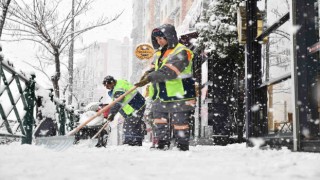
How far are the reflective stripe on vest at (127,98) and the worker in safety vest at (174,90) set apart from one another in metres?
2.15

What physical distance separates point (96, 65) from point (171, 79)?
9953cm

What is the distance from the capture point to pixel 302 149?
368 centimetres

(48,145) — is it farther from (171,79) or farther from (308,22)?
(308,22)

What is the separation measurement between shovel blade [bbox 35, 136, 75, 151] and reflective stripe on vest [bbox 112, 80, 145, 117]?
247cm

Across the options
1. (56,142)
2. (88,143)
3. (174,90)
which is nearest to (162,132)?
(174,90)

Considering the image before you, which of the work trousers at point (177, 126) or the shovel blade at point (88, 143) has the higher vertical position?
the work trousers at point (177, 126)

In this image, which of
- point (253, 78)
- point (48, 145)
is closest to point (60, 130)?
point (48, 145)

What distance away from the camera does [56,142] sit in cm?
481

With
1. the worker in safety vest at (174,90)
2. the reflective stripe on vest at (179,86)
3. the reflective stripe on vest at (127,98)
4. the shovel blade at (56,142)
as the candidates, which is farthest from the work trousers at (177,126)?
the reflective stripe on vest at (127,98)

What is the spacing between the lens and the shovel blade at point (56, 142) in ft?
15.5

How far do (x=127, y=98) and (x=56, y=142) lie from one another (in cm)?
271

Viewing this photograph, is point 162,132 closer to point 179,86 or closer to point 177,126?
point 177,126

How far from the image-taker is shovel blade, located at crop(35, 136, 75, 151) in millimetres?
4719

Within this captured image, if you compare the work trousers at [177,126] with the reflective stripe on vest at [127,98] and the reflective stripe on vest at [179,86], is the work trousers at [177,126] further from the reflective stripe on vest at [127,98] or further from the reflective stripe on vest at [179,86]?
the reflective stripe on vest at [127,98]
